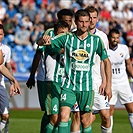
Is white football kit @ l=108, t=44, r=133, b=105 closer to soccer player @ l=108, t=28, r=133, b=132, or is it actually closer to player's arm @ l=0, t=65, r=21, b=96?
soccer player @ l=108, t=28, r=133, b=132

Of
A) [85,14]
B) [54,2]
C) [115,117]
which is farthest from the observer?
[54,2]

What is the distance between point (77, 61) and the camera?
919cm

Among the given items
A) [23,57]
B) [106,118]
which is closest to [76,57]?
[106,118]

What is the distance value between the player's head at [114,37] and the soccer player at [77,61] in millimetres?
2758

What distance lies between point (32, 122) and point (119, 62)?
153 inches

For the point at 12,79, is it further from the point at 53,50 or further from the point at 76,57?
the point at 76,57

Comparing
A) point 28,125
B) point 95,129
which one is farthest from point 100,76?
point 28,125

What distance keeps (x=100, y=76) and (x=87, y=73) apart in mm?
1674

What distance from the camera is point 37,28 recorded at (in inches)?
950

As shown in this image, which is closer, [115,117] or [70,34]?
[70,34]

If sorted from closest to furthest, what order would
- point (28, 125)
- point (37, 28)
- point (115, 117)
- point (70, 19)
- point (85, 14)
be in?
point (85, 14), point (70, 19), point (28, 125), point (115, 117), point (37, 28)

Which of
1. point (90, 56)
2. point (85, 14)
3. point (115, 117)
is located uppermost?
point (85, 14)

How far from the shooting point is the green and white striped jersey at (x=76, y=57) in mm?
9203

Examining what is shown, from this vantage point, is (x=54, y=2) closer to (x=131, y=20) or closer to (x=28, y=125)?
(x=131, y=20)
